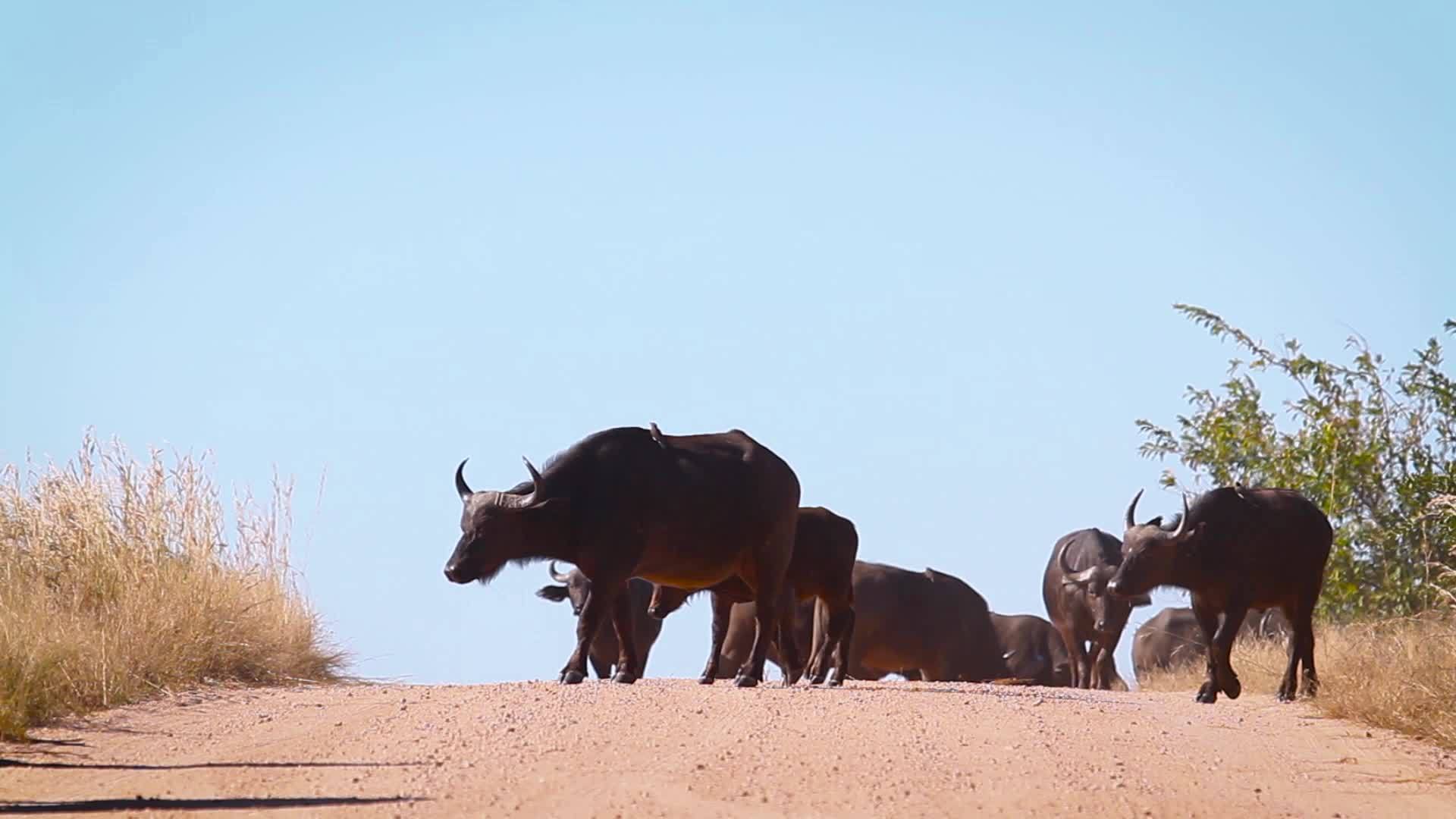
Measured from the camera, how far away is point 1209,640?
1734 centimetres

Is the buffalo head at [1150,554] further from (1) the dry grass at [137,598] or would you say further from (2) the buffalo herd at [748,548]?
(1) the dry grass at [137,598]

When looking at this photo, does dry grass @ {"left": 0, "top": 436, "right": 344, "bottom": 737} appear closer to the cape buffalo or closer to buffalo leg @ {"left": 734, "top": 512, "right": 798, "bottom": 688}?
buffalo leg @ {"left": 734, "top": 512, "right": 798, "bottom": 688}

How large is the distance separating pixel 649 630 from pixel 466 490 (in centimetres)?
694

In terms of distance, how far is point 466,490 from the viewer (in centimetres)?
1667

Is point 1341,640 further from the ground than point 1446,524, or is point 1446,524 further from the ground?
point 1446,524

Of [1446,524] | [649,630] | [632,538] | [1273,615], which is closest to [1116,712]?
[632,538]

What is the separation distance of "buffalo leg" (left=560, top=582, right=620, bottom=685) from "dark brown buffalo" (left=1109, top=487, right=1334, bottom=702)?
532 cm

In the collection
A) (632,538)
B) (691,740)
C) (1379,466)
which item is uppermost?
(1379,466)

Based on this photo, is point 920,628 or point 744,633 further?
point 920,628

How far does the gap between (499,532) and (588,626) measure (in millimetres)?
1217

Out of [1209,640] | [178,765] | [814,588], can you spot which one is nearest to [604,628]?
[814,588]

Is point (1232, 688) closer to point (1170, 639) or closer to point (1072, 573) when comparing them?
point (1072, 573)

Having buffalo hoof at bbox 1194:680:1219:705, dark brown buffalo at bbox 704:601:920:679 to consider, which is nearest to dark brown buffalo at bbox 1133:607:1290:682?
dark brown buffalo at bbox 704:601:920:679

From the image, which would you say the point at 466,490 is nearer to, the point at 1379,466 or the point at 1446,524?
the point at 1446,524
